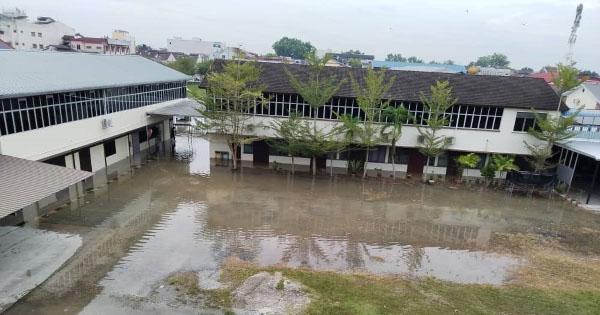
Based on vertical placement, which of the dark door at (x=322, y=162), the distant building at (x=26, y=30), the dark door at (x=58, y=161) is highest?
the distant building at (x=26, y=30)

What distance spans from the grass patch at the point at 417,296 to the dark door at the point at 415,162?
1260 cm

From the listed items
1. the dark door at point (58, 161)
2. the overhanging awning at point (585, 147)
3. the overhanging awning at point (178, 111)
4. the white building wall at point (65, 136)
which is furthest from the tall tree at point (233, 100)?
the overhanging awning at point (585, 147)

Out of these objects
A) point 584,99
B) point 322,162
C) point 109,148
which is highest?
point 584,99

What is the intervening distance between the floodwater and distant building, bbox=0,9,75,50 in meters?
65.0

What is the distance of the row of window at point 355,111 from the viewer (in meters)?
22.4

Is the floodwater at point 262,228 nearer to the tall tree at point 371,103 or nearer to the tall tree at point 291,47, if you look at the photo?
the tall tree at point 371,103

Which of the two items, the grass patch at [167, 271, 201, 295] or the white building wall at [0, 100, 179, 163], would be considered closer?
the grass patch at [167, 271, 201, 295]

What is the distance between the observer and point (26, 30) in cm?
6912

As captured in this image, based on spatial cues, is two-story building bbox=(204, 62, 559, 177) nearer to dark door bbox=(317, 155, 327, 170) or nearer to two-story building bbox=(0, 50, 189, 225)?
dark door bbox=(317, 155, 327, 170)

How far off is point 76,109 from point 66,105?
73 cm

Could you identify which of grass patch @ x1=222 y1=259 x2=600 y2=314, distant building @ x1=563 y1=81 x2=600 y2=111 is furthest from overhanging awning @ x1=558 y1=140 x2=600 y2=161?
distant building @ x1=563 y1=81 x2=600 y2=111

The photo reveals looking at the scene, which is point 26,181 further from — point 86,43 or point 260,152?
point 86,43

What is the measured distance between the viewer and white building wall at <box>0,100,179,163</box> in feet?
48.9

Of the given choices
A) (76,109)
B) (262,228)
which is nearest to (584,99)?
(262,228)
